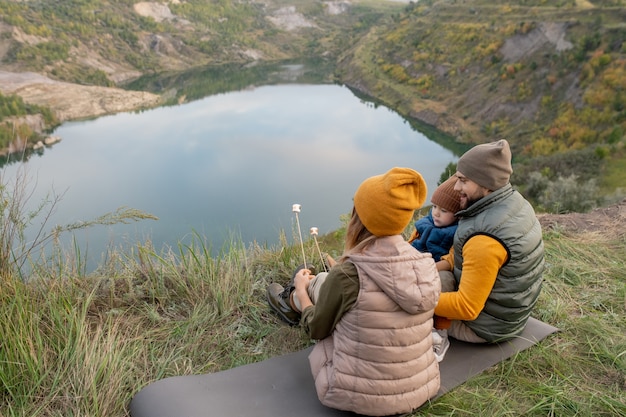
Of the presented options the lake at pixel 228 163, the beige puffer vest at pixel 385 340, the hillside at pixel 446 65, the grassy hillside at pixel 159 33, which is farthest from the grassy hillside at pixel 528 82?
the grassy hillside at pixel 159 33

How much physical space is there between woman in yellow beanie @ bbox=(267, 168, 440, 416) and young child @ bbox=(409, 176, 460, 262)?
30.9 inches

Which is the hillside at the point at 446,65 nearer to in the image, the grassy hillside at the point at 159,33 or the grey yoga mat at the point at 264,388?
the grassy hillside at the point at 159,33

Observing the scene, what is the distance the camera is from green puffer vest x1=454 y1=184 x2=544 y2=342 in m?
1.76

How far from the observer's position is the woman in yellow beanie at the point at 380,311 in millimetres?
1419

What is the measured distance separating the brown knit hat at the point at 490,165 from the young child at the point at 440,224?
28 cm

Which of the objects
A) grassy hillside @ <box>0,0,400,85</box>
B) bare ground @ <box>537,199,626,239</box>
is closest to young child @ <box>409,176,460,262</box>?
bare ground @ <box>537,199,626,239</box>

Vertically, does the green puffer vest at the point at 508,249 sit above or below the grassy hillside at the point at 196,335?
above

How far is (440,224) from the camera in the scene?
2.34 metres

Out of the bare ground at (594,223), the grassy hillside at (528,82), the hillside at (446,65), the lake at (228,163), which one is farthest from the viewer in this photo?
the hillside at (446,65)

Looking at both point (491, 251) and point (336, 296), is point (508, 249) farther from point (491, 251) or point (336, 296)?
point (336, 296)

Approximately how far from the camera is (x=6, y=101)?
30094 mm

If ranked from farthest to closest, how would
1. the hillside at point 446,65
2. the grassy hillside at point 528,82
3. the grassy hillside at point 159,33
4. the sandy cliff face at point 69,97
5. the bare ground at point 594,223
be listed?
the grassy hillside at point 159,33, the sandy cliff face at point 69,97, the hillside at point 446,65, the grassy hillside at point 528,82, the bare ground at point 594,223

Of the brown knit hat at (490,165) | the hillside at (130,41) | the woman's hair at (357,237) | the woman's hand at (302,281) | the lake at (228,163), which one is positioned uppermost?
the hillside at (130,41)

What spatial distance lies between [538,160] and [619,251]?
16382mm
